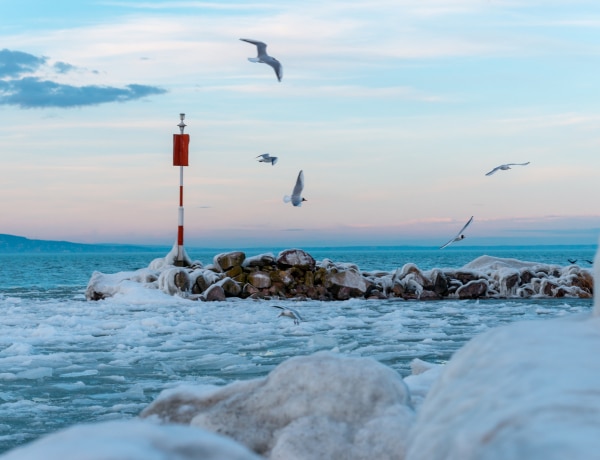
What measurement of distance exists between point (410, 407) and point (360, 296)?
55.2ft

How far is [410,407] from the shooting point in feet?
11.9

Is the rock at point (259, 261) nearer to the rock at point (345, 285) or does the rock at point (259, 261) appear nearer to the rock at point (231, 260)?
the rock at point (231, 260)

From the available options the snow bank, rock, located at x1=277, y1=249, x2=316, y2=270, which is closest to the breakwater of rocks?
rock, located at x1=277, y1=249, x2=316, y2=270

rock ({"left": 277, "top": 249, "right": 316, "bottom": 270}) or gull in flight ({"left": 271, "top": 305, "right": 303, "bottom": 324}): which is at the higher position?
rock ({"left": 277, "top": 249, "right": 316, "bottom": 270})

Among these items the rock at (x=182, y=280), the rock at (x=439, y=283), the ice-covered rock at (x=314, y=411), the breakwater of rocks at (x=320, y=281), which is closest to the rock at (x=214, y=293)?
the breakwater of rocks at (x=320, y=281)

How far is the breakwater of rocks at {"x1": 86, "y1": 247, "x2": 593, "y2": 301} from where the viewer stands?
1994 cm

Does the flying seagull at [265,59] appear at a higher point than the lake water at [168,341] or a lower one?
higher

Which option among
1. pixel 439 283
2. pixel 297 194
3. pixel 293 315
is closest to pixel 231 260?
pixel 439 283

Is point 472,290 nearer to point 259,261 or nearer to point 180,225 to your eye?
point 259,261

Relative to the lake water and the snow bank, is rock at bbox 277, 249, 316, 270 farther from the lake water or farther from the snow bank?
the snow bank

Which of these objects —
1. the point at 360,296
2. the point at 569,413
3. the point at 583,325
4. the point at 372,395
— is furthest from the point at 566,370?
the point at 360,296

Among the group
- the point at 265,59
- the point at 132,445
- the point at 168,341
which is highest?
the point at 265,59

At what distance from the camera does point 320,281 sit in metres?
20.4

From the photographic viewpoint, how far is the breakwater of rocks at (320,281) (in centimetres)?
1994
